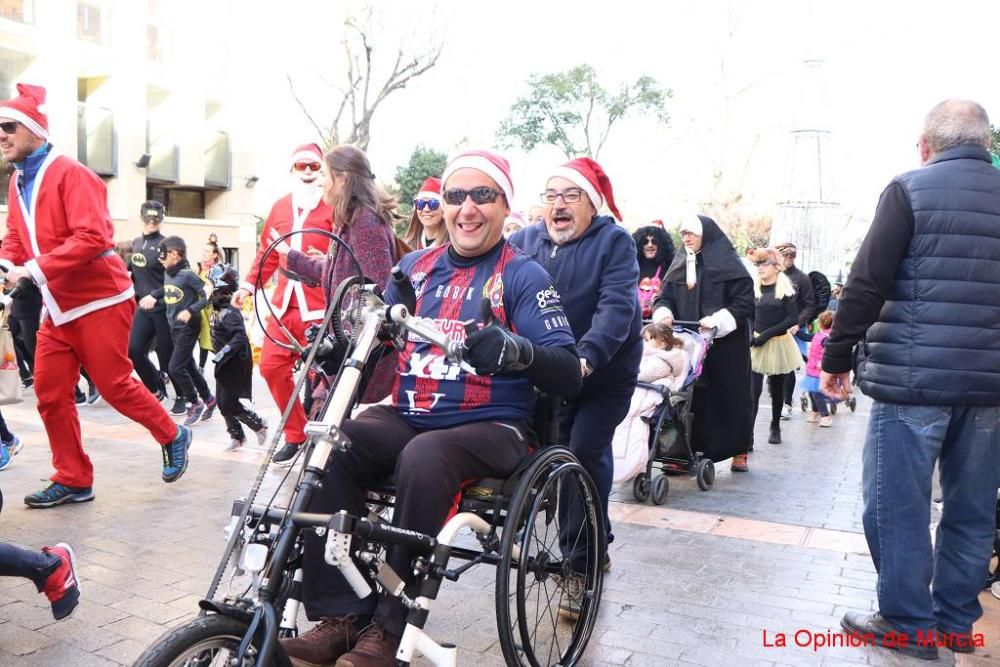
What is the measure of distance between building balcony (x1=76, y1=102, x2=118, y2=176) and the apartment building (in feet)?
0.10

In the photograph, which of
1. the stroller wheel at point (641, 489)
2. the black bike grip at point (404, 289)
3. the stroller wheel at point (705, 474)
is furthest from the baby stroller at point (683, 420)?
the black bike grip at point (404, 289)

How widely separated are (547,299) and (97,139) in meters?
26.9

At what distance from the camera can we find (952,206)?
3332 mm

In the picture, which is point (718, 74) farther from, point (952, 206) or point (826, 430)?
point (952, 206)

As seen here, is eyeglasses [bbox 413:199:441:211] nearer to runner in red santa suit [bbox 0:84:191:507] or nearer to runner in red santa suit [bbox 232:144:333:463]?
runner in red santa suit [bbox 232:144:333:463]

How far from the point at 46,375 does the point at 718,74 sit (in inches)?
1259

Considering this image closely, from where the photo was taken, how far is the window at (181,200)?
29.9 m

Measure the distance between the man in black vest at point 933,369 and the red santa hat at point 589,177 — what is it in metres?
1.16

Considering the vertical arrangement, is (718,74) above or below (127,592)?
above

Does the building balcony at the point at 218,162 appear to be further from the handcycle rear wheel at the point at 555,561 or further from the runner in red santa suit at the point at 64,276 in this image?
the handcycle rear wheel at the point at 555,561

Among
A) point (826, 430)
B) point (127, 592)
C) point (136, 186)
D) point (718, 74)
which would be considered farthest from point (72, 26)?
point (127, 592)

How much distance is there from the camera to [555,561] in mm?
3078

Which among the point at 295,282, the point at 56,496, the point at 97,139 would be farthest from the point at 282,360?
the point at 97,139

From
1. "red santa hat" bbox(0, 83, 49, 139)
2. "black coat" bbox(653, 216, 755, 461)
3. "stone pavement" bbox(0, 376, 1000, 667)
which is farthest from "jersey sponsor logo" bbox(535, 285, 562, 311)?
"black coat" bbox(653, 216, 755, 461)
